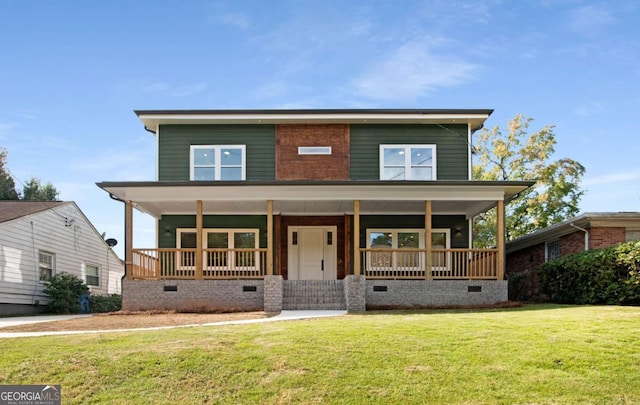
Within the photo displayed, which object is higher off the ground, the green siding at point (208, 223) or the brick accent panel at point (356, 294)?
the green siding at point (208, 223)

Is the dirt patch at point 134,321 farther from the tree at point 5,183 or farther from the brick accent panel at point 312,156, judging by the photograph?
the tree at point 5,183

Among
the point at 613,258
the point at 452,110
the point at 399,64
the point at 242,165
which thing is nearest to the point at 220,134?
the point at 242,165

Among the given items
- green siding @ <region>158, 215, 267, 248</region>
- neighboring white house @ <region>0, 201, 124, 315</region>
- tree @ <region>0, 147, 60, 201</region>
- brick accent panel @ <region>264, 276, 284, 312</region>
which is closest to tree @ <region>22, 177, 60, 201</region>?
tree @ <region>0, 147, 60, 201</region>

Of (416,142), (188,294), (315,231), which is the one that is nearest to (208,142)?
(315,231)

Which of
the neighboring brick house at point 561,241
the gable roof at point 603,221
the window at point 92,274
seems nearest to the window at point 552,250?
the neighboring brick house at point 561,241

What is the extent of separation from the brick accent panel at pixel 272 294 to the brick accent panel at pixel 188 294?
0.62 meters

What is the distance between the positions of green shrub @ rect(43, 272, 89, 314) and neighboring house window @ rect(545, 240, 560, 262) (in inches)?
662

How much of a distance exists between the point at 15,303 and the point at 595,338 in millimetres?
17935

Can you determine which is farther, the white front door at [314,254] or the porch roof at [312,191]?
the white front door at [314,254]

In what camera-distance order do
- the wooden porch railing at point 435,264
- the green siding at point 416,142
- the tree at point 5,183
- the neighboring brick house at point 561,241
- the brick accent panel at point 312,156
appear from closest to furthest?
1. the neighboring brick house at point 561,241
2. the wooden porch railing at point 435,264
3. the brick accent panel at point 312,156
4. the green siding at point 416,142
5. the tree at point 5,183

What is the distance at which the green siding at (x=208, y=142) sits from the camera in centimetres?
2114

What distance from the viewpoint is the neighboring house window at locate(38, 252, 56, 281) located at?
22391mm

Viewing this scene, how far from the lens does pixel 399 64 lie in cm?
1867

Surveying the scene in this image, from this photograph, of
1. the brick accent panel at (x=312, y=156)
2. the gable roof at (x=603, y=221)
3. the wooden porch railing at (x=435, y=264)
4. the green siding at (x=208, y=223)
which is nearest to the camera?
the gable roof at (x=603, y=221)
